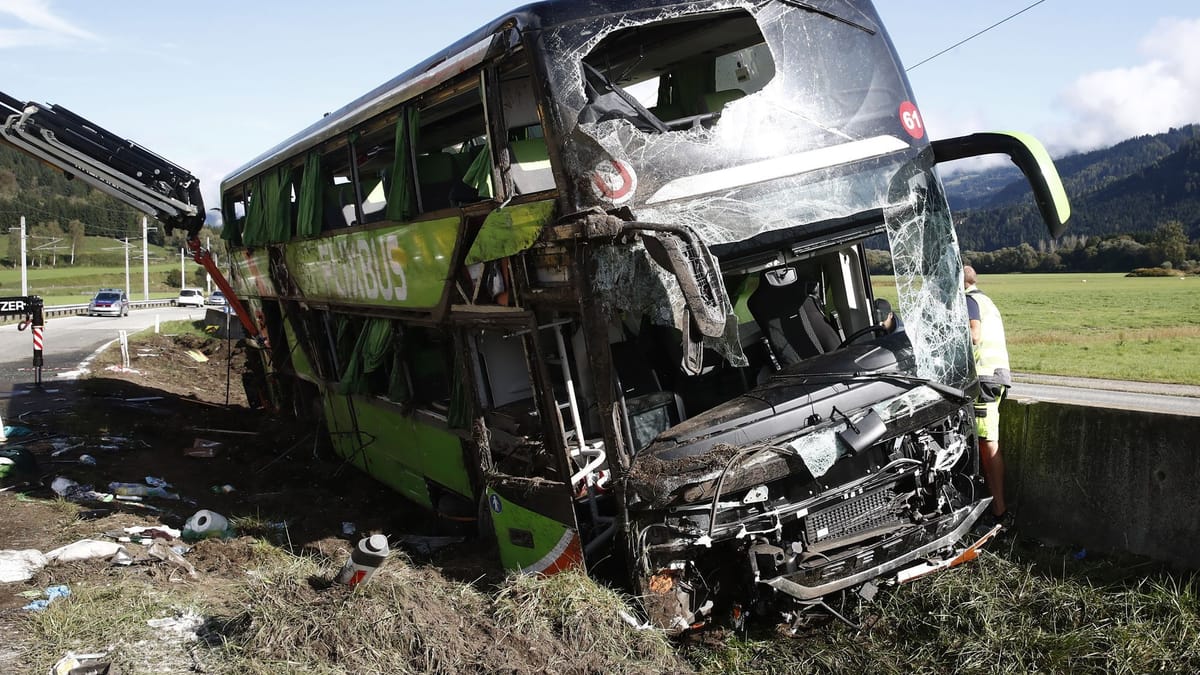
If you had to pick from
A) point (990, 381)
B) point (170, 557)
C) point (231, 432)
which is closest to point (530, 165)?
point (990, 381)

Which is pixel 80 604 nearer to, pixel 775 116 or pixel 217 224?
pixel 775 116

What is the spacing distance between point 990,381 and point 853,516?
5.67 ft

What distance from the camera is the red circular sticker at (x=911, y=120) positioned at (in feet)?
17.3

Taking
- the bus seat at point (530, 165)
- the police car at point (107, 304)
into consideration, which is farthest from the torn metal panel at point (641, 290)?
the police car at point (107, 304)

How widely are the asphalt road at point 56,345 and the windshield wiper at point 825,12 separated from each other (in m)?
16.1

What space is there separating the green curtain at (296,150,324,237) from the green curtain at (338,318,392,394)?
1.12m

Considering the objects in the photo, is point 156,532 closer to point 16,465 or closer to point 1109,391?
point 16,465

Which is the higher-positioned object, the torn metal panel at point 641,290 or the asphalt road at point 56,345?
the torn metal panel at point 641,290

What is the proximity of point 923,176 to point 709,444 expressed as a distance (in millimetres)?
2123

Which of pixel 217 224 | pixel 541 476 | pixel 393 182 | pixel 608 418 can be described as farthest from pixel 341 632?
pixel 217 224

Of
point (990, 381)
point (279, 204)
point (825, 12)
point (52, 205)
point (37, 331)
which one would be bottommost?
point (990, 381)

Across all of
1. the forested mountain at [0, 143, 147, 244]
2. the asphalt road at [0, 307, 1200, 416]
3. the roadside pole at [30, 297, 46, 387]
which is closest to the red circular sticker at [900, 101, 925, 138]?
the asphalt road at [0, 307, 1200, 416]

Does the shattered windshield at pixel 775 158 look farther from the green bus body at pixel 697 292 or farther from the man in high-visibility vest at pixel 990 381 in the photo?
the man in high-visibility vest at pixel 990 381

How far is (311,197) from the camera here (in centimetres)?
835
